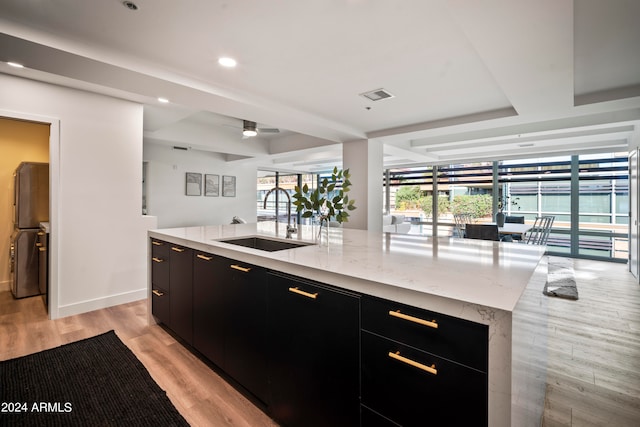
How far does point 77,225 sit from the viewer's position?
3.30 meters

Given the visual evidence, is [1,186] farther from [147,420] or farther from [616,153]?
[616,153]

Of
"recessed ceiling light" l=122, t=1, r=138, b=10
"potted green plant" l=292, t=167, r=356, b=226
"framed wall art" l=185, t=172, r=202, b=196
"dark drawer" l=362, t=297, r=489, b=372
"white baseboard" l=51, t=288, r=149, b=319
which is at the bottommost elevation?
"white baseboard" l=51, t=288, r=149, b=319

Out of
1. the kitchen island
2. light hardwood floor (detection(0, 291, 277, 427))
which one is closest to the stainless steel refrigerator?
light hardwood floor (detection(0, 291, 277, 427))

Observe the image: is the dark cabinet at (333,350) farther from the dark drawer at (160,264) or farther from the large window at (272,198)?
the large window at (272,198)

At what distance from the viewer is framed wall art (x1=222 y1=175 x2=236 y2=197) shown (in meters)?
8.00

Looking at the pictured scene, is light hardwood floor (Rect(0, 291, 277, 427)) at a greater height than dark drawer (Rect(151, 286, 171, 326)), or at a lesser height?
lesser

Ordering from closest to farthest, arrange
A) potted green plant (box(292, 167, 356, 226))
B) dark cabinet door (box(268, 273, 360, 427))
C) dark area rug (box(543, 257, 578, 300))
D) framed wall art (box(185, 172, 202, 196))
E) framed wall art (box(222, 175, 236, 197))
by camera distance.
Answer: dark cabinet door (box(268, 273, 360, 427))
potted green plant (box(292, 167, 356, 226))
dark area rug (box(543, 257, 578, 300))
framed wall art (box(185, 172, 202, 196))
framed wall art (box(222, 175, 236, 197))

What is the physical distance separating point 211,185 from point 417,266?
7.15 metres

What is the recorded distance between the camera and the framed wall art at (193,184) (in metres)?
7.17

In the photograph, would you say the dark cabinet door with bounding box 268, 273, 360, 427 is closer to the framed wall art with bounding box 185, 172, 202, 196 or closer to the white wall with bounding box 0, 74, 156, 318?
the white wall with bounding box 0, 74, 156, 318

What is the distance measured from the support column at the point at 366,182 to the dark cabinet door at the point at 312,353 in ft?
12.2

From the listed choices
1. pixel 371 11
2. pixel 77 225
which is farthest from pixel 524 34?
pixel 77 225

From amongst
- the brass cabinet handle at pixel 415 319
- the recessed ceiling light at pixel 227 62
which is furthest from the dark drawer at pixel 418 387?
the recessed ceiling light at pixel 227 62

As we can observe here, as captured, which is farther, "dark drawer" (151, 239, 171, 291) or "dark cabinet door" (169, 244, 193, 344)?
"dark drawer" (151, 239, 171, 291)
